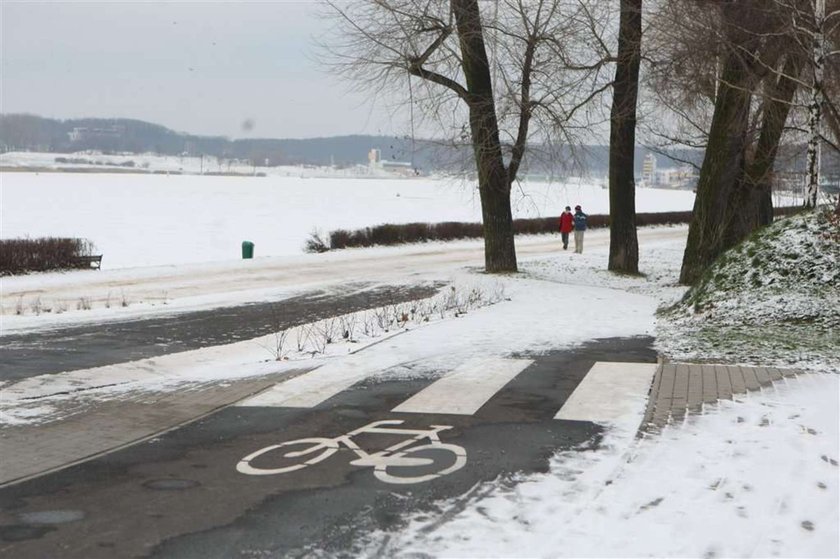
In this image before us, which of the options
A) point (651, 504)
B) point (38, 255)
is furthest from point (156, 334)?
point (38, 255)

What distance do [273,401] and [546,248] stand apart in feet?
101

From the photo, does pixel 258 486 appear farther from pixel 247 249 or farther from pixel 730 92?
pixel 247 249

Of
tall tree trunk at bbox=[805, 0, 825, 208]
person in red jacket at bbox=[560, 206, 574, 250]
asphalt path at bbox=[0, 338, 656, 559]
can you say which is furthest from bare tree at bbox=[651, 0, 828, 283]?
asphalt path at bbox=[0, 338, 656, 559]

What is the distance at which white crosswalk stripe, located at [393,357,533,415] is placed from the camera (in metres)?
8.48

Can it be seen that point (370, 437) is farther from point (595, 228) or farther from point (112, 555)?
point (595, 228)

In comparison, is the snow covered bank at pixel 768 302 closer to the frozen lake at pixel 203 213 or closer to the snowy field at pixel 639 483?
the snowy field at pixel 639 483

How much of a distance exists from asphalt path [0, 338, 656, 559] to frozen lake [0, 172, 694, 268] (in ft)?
55.6

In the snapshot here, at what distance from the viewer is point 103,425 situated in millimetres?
8078

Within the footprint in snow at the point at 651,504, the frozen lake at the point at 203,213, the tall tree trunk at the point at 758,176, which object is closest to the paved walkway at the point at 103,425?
the footprint in snow at the point at 651,504

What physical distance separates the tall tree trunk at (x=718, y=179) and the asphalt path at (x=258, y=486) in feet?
48.5

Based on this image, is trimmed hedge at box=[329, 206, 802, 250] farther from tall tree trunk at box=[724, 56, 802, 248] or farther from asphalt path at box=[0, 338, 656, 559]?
asphalt path at box=[0, 338, 656, 559]

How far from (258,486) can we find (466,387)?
356cm

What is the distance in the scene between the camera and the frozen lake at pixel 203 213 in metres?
40.8

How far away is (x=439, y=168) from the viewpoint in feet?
80.9
